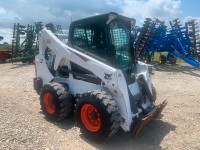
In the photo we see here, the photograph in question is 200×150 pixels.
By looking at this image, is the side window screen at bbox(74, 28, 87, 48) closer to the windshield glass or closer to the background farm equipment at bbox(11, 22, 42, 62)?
the windshield glass

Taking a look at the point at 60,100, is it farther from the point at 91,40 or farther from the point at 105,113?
the point at 91,40

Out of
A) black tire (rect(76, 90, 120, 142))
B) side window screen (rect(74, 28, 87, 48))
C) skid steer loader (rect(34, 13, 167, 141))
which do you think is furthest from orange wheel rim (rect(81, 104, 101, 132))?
side window screen (rect(74, 28, 87, 48))

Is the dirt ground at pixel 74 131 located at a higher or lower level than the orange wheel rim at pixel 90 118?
lower

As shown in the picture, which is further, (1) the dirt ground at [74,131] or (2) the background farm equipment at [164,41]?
(2) the background farm equipment at [164,41]

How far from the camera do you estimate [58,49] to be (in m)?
4.50

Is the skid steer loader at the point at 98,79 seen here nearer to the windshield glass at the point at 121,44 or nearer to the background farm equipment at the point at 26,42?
the windshield glass at the point at 121,44

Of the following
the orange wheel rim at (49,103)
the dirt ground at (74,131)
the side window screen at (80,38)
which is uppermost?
A: the side window screen at (80,38)

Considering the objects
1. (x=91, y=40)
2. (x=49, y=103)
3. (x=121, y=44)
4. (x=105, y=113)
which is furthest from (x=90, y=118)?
(x=121, y=44)

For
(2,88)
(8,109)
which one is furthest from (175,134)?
(2,88)

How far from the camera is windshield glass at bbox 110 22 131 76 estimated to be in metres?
4.08

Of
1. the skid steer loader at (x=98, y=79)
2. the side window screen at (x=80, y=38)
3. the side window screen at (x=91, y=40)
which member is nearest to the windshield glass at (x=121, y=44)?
the skid steer loader at (x=98, y=79)

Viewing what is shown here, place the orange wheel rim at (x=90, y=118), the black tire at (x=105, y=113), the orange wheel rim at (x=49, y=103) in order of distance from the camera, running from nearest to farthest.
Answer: the black tire at (x=105, y=113) < the orange wheel rim at (x=90, y=118) < the orange wheel rim at (x=49, y=103)

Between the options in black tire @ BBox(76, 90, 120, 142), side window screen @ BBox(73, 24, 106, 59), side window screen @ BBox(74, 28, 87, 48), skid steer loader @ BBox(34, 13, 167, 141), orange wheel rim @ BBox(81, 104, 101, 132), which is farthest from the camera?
side window screen @ BBox(74, 28, 87, 48)

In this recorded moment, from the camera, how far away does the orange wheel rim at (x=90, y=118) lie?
12.0 feet
